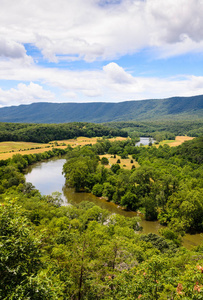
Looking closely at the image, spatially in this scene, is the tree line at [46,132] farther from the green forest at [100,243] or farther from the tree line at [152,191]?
the tree line at [152,191]

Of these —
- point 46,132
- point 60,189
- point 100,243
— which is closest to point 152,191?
point 60,189

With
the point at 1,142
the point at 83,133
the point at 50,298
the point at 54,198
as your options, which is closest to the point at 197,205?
the point at 54,198

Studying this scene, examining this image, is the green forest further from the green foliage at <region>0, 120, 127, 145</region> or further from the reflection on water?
the green foliage at <region>0, 120, 127, 145</region>

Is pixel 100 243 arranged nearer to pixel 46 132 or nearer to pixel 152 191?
pixel 152 191

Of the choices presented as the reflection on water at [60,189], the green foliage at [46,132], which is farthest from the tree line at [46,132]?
the reflection on water at [60,189]

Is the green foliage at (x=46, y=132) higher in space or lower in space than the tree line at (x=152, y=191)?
higher

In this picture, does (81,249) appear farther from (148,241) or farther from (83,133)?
(83,133)

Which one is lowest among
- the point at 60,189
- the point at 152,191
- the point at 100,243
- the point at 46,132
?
the point at 60,189
